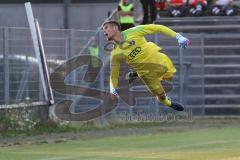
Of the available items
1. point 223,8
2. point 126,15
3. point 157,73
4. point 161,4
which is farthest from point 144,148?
point 161,4

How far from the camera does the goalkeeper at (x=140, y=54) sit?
15.7m

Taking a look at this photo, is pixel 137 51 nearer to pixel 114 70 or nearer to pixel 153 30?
pixel 153 30

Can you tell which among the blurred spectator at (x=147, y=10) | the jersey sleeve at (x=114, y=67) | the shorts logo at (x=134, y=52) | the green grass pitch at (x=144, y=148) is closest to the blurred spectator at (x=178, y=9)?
the blurred spectator at (x=147, y=10)

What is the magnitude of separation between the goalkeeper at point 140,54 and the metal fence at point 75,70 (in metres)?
5.50

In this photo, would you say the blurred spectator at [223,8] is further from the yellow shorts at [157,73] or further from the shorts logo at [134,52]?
the shorts logo at [134,52]

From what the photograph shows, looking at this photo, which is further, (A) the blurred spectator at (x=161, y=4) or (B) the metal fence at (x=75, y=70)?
(A) the blurred spectator at (x=161, y=4)

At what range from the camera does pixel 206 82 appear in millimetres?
28031

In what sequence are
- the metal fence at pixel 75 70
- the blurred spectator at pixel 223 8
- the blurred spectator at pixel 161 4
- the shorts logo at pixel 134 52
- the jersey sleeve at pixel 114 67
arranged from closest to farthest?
1. the shorts logo at pixel 134 52
2. the jersey sleeve at pixel 114 67
3. the metal fence at pixel 75 70
4. the blurred spectator at pixel 223 8
5. the blurred spectator at pixel 161 4

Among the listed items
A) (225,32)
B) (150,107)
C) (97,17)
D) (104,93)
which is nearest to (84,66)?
(104,93)

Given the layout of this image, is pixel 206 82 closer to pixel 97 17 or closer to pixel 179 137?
pixel 179 137

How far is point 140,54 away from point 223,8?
14.8 metres

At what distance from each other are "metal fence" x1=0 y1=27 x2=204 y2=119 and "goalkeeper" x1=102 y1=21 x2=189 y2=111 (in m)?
5.50

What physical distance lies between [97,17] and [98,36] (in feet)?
41.4

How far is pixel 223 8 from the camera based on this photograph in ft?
100
